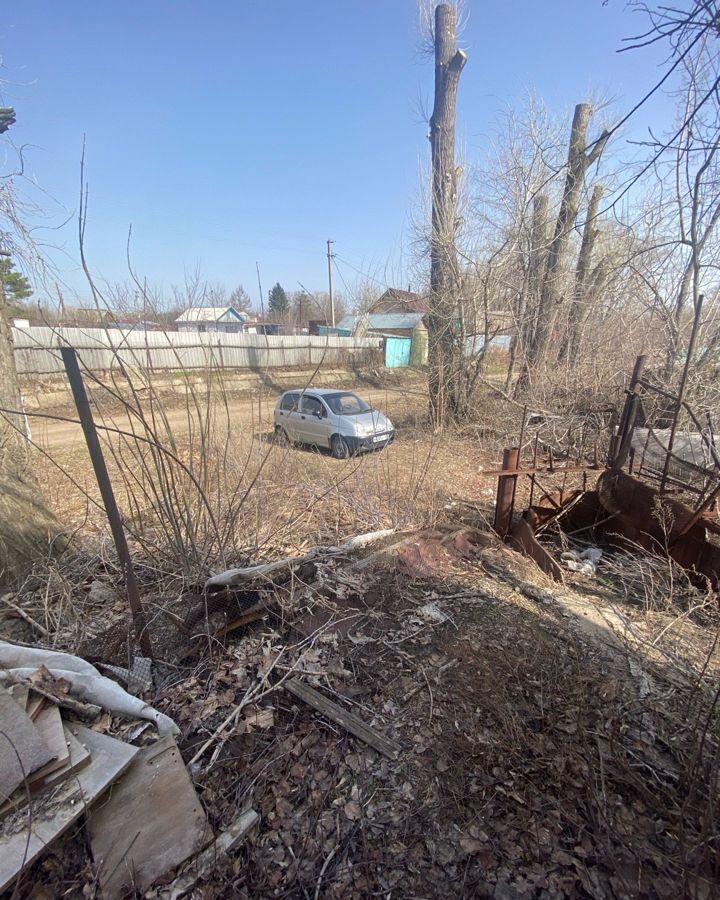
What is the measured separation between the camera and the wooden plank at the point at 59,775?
1530 millimetres

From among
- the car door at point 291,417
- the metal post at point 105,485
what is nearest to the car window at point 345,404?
the car door at point 291,417

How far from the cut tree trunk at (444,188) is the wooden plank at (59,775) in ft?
29.5

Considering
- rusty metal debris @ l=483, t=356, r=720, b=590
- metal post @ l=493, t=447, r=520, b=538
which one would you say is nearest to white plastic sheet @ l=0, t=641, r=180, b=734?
rusty metal debris @ l=483, t=356, r=720, b=590

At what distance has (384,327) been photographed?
3475cm

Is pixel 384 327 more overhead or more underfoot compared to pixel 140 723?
more overhead

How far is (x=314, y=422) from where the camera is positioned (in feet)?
31.1

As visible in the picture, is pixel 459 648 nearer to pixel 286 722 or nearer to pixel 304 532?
pixel 286 722

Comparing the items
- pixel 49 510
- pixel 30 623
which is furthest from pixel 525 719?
pixel 49 510

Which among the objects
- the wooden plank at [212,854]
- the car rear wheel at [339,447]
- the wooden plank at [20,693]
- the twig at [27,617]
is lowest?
the car rear wheel at [339,447]

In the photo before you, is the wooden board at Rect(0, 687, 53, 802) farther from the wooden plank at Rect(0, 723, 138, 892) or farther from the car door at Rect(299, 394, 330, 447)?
the car door at Rect(299, 394, 330, 447)

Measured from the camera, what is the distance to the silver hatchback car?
902 centimetres

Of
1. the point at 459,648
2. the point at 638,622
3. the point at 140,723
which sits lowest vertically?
the point at 638,622

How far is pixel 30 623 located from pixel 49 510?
1516mm

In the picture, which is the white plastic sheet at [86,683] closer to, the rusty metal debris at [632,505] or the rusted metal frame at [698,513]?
the rusty metal debris at [632,505]
